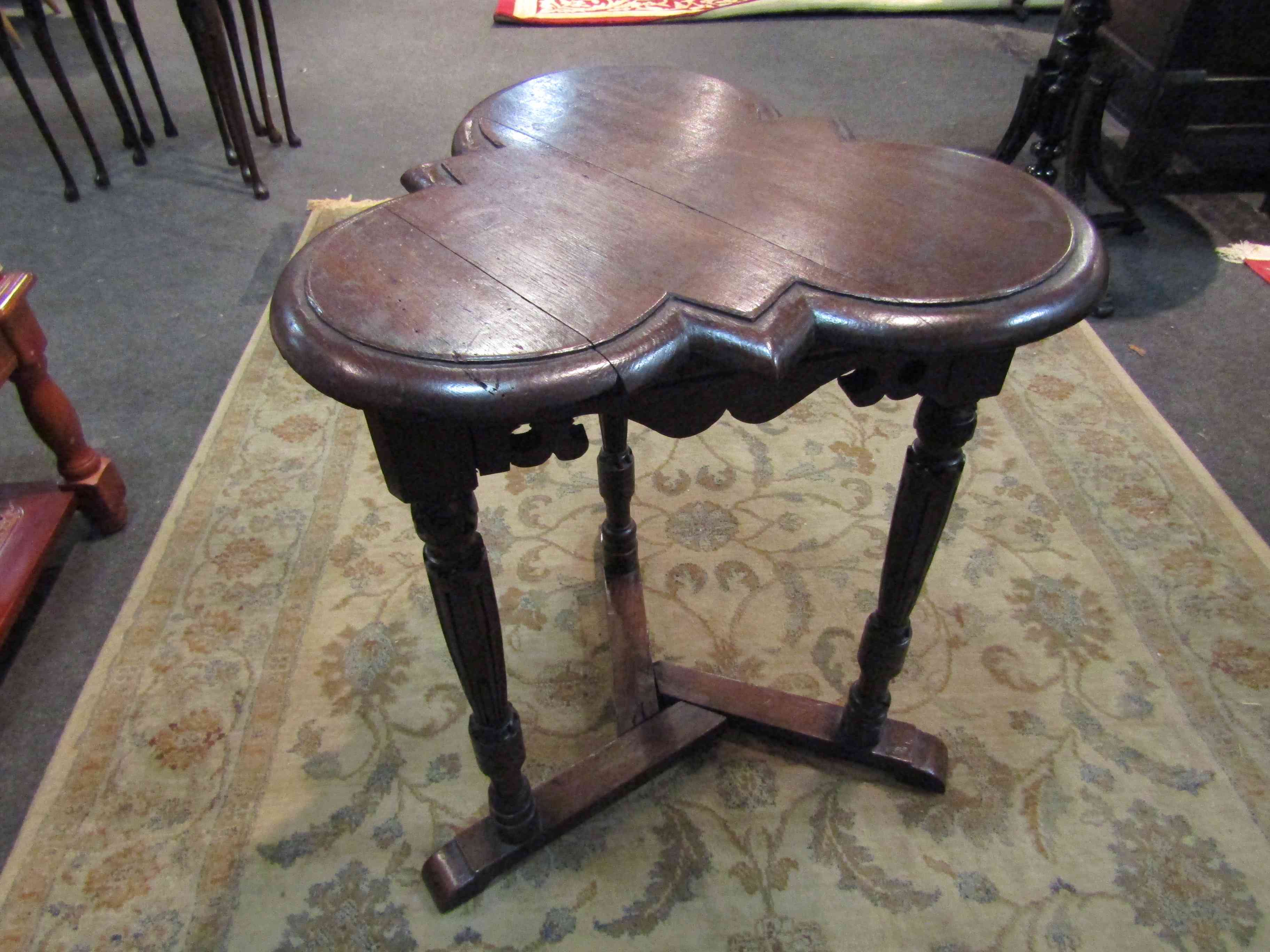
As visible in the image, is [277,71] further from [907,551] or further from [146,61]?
[907,551]

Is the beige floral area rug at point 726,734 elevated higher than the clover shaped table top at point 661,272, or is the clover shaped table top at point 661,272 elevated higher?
the clover shaped table top at point 661,272

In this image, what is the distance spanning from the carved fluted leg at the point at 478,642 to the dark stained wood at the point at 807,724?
0.86ft

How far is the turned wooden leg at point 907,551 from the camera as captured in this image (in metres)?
0.78

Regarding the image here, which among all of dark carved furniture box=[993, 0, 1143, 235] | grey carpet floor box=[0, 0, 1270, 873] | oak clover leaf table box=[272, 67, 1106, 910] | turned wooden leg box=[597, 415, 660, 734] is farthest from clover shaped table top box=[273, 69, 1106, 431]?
dark carved furniture box=[993, 0, 1143, 235]

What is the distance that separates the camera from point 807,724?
1.11 m

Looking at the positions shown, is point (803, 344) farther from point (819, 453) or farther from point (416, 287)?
point (819, 453)

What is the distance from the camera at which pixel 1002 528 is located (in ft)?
4.76

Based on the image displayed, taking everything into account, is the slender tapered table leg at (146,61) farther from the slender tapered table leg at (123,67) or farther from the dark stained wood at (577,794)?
the dark stained wood at (577,794)

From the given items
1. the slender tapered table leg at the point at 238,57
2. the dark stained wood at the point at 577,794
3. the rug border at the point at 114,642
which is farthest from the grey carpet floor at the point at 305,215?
the dark stained wood at the point at 577,794

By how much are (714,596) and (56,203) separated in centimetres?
231

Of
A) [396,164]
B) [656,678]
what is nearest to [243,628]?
[656,678]

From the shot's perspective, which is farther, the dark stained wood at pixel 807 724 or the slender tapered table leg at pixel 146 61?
the slender tapered table leg at pixel 146 61

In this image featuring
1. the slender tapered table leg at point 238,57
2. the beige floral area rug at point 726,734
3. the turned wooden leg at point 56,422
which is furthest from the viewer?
the slender tapered table leg at point 238,57

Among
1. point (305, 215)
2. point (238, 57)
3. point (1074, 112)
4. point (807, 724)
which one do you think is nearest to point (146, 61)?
point (238, 57)
